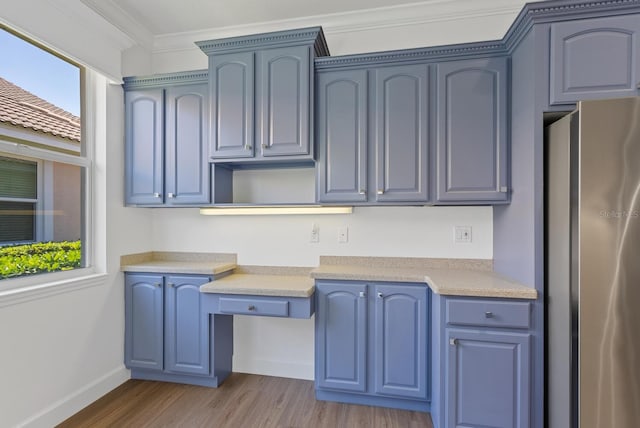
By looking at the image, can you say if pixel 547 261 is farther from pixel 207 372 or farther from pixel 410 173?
pixel 207 372

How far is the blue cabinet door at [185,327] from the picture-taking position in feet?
7.61

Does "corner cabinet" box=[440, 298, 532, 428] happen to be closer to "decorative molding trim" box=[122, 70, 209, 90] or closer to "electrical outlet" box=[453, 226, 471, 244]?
"electrical outlet" box=[453, 226, 471, 244]

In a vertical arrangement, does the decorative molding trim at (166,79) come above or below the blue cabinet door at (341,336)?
above

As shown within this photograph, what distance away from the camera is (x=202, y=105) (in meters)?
2.39

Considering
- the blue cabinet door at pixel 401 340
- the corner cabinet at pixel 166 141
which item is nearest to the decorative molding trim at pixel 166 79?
the corner cabinet at pixel 166 141

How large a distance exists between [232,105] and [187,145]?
49 cm

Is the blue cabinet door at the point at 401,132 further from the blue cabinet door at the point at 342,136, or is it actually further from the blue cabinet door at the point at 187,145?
the blue cabinet door at the point at 187,145

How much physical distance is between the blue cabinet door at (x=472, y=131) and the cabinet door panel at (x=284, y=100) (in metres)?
0.89

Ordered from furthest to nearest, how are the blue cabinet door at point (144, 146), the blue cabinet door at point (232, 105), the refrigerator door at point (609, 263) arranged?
the blue cabinet door at point (144, 146) → the blue cabinet door at point (232, 105) → the refrigerator door at point (609, 263)

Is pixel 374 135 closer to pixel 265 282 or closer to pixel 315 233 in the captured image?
pixel 315 233

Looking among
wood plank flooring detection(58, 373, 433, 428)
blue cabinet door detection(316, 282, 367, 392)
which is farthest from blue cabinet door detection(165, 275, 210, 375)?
blue cabinet door detection(316, 282, 367, 392)

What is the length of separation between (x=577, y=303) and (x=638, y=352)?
0.29 meters

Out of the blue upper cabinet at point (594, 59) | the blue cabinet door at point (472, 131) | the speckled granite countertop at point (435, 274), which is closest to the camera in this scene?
the blue upper cabinet at point (594, 59)

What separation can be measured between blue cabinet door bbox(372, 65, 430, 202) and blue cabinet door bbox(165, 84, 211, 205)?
50.8 inches
